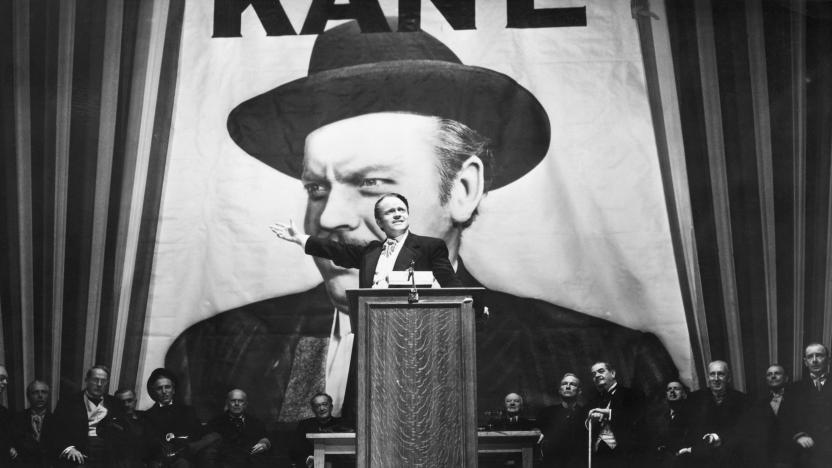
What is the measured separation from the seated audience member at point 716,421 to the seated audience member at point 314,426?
227 cm

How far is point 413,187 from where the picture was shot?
791 cm

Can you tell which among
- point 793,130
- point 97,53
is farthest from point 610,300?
point 97,53

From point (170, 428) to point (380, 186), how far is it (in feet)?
7.33

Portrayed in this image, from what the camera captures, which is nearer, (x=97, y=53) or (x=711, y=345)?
(x=711, y=345)

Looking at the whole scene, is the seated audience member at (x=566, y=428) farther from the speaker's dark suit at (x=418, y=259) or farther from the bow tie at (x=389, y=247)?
the bow tie at (x=389, y=247)

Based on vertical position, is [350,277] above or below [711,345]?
above

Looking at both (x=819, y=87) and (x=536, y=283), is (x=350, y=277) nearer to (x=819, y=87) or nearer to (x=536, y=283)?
(x=536, y=283)

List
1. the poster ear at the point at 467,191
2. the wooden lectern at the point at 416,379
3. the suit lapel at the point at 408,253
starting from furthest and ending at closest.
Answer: the poster ear at the point at 467,191, the suit lapel at the point at 408,253, the wooden lectern at the point at 416,379

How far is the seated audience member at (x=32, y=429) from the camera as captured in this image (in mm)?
7289

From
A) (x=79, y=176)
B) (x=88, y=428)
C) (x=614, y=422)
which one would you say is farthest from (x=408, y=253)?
(x=79, y=176)

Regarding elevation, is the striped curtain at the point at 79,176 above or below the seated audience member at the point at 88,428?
above

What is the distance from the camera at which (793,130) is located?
7.76m

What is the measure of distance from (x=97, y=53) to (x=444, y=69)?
8.48 feet

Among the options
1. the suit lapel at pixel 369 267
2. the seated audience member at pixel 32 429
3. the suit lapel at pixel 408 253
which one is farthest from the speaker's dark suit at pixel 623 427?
the seated audience member at pixel 32 429
